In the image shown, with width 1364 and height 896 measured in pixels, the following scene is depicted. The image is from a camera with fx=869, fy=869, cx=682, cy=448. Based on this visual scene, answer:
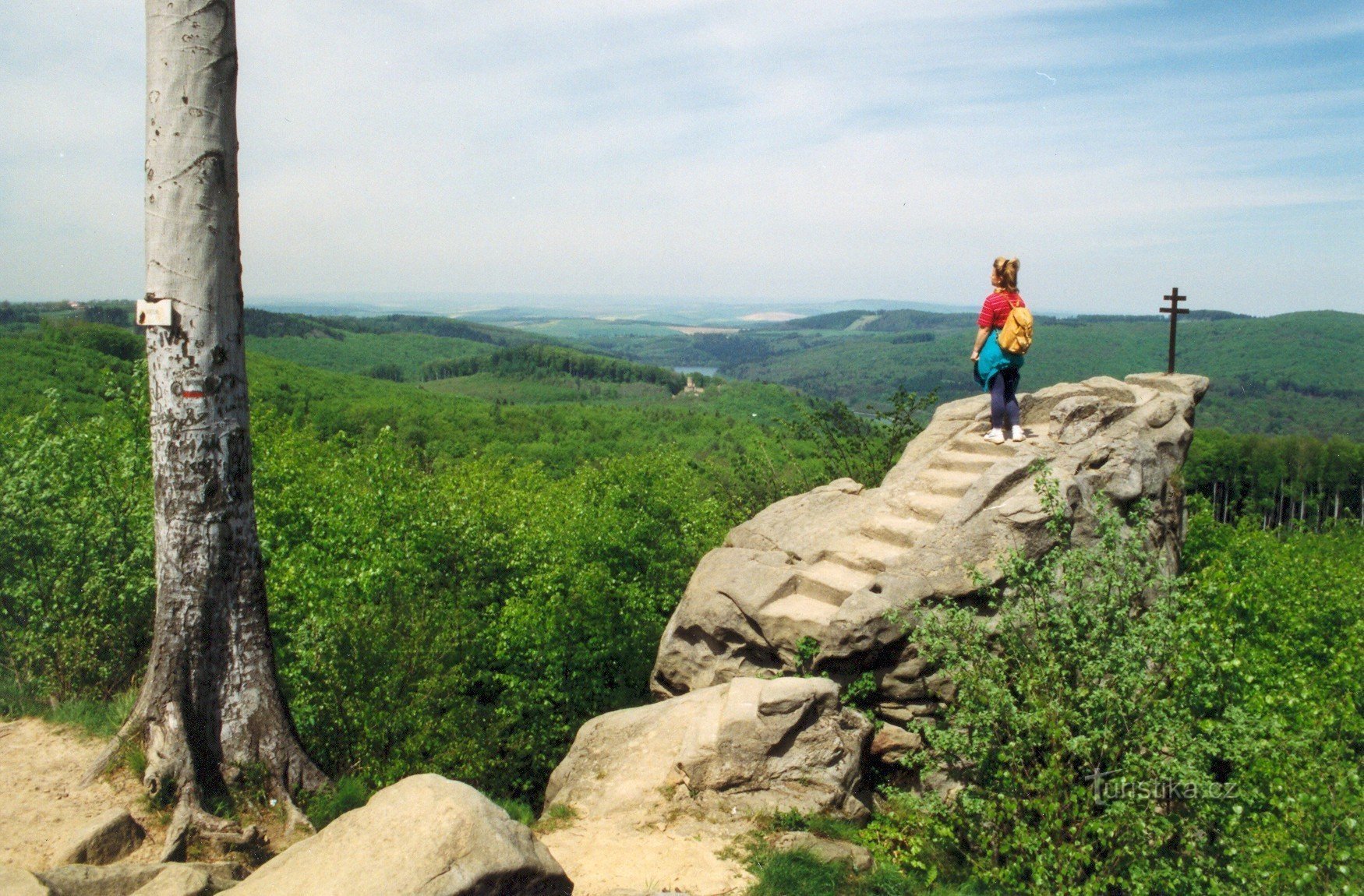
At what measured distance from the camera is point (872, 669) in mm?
10188

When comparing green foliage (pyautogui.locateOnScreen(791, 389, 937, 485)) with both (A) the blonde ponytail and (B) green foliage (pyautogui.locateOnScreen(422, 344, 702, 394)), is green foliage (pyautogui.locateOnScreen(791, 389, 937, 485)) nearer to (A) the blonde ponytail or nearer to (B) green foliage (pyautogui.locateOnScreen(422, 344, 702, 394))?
(A) the blonde ponytail

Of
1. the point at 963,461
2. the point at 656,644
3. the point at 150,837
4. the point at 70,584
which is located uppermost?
the point at 963,461

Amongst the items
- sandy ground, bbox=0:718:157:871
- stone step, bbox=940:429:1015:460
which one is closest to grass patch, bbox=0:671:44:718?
sandy ground, bbox=0:718:157:871

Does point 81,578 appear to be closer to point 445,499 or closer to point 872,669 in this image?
point 445,499

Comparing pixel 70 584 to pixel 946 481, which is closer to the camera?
pixel 70 584

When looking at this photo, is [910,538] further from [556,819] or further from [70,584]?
[70,584]

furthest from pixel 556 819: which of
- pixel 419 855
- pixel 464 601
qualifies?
pixel 464 601

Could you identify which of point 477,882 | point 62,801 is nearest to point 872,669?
point 477,882

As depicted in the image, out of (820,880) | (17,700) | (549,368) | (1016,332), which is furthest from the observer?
(549,368)

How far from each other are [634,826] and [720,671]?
3.46 m

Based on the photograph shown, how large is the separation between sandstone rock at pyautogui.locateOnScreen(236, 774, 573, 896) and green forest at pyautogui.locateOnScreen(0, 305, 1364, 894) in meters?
2.03

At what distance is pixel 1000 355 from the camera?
13.3 metres

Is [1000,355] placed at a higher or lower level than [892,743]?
higher

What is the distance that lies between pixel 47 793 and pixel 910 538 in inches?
384
